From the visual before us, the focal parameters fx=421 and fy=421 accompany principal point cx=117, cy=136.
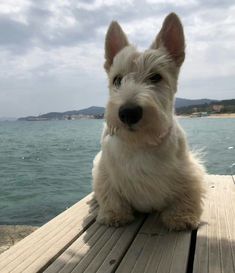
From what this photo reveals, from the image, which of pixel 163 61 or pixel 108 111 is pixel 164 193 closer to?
pixel 108 111

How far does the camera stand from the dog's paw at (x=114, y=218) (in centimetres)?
374

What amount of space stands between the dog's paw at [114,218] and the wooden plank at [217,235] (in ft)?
2.15

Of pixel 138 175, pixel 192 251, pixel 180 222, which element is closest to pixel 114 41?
pixel 138 175

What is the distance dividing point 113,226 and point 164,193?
0.54 meters

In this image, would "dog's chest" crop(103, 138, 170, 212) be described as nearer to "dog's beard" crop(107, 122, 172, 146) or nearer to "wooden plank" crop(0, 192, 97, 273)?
"dog's beard" crop(107, 122, 172, 146)

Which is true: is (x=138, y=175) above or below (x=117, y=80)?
below

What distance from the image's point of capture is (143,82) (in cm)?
367

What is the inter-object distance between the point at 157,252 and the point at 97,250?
455mm

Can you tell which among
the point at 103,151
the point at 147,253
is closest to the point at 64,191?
the point at 103,151

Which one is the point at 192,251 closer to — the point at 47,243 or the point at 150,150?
the point at 150,150

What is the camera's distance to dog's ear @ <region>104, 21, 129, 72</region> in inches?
159

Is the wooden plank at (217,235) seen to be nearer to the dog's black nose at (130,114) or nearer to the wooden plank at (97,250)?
the wooden plank at (97,250)

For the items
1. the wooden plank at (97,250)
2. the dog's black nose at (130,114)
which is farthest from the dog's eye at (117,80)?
Answer: the wooden plank at (97,250)

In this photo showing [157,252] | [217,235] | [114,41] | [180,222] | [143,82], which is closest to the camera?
[157,252]
